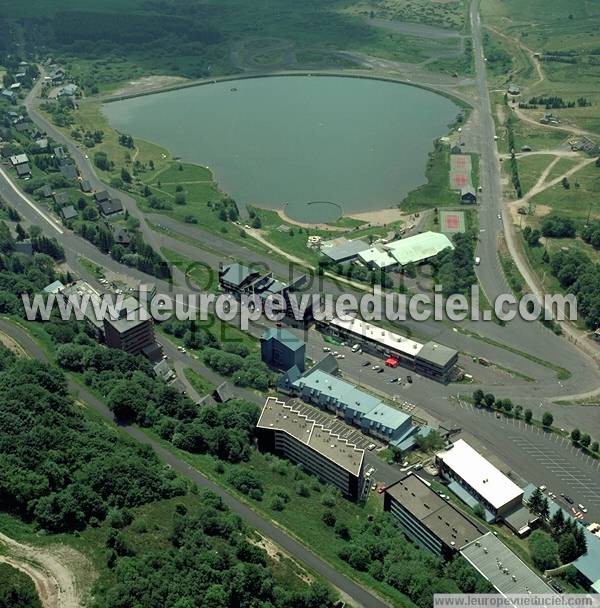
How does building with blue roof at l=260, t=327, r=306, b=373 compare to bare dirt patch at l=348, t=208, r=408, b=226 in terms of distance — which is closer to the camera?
building with blue roof at l=260, t=327, r=306, b=373

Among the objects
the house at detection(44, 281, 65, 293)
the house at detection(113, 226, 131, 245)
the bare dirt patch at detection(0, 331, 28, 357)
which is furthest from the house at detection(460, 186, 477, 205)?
the bare dirt patch at detection(0, 331, 28, 357)

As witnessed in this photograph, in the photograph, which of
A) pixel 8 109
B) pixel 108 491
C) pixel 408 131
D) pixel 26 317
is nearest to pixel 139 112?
pixel 8 109

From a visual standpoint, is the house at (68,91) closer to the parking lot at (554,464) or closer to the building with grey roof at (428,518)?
the parking lot at (554,464)

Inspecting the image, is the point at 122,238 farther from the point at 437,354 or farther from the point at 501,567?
the point at 501,567

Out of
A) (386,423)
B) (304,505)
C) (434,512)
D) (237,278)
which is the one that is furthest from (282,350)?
(434,512)

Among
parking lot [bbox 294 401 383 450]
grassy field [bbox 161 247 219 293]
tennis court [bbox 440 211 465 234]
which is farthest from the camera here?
tennis court [bbox 440 211 465 234]

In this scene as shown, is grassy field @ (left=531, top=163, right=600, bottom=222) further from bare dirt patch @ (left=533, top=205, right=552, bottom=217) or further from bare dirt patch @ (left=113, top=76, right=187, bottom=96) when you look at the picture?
bare dirt patch @ (left=113, top=76, right=187, bottom=96)

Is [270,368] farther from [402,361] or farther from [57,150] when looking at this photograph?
[57,150]
